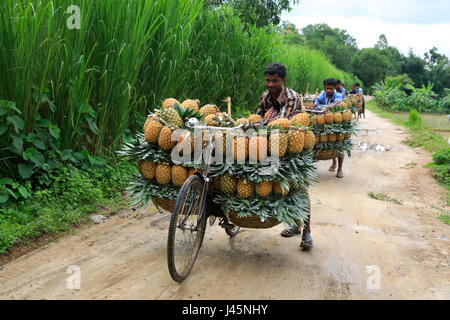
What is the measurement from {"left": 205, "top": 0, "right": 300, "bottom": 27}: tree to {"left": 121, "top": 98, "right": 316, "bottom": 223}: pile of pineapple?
20.1 ft

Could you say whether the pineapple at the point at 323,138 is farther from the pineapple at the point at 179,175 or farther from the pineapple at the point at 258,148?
the pineapple at the point at 179,175

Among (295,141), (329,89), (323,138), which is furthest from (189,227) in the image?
(329,89)

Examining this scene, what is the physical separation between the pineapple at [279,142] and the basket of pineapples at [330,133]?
373 cm

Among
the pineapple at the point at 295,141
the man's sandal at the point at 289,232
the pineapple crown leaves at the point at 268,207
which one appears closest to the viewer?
the pineapple crown leaves at the point at 268,207

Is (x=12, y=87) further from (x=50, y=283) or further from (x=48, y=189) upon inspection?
(x=50, y=283)

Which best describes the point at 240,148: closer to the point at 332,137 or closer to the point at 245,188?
the point at 245,188

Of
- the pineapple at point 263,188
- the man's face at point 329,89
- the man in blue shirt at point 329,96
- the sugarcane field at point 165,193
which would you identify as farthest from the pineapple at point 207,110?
the man's face at point 329,89

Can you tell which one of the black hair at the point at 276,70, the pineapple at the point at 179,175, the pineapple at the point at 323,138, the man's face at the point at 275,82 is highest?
the black hair at the point at 276,70

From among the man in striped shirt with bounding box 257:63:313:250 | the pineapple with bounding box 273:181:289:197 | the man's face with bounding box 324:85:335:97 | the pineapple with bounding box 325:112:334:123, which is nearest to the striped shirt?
the man in striped shirt with bounding box 257:63:313:250

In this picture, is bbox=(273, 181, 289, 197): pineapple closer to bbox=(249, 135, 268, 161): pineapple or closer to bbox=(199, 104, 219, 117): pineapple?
bbox=(249, 135, 268, 161): pineapple

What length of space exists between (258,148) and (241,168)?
0.20 meters

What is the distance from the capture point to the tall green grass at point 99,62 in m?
4.00

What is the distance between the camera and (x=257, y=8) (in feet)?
30.4

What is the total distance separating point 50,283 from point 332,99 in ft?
19.2
